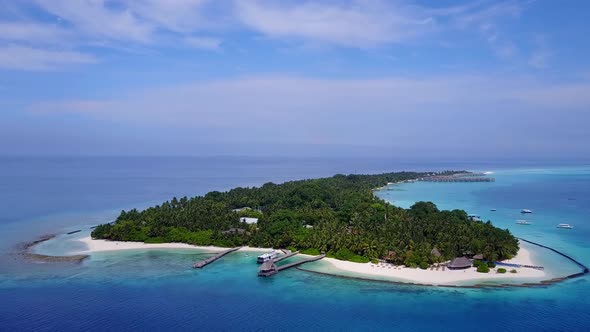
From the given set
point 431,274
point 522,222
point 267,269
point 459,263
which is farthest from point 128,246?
point 522,222

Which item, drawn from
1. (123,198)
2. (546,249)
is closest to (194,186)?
(123,198)

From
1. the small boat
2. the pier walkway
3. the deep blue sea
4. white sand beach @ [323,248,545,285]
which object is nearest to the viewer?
the deep blue sea

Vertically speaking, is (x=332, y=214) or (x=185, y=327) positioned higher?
(x=332, y=214)

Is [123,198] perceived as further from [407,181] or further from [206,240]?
[407,181]

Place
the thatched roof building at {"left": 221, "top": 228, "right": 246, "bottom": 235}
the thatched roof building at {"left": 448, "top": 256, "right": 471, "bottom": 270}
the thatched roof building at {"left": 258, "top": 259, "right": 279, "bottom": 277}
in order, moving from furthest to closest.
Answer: the thatched roof building at {"left": 221, "top": 228, "right": 246, "bottom": 235}, the thatched roof building at {"left": 448, "top": 256, "right": 471, "bottom": 270}, the thatched roof building at {"left": 258, "top": 259, "right": 279, "bottom": 277}

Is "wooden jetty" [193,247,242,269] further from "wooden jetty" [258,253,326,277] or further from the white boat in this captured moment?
"wooden jetty" [258,253,326,277]

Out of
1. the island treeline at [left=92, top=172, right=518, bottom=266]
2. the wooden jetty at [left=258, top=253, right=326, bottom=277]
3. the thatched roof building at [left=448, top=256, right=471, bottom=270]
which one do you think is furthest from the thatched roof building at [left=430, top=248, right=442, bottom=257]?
the wooden jetty at [left=258, top=253, right=326, bottom=277]

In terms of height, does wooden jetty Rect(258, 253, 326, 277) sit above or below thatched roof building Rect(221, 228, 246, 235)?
below
